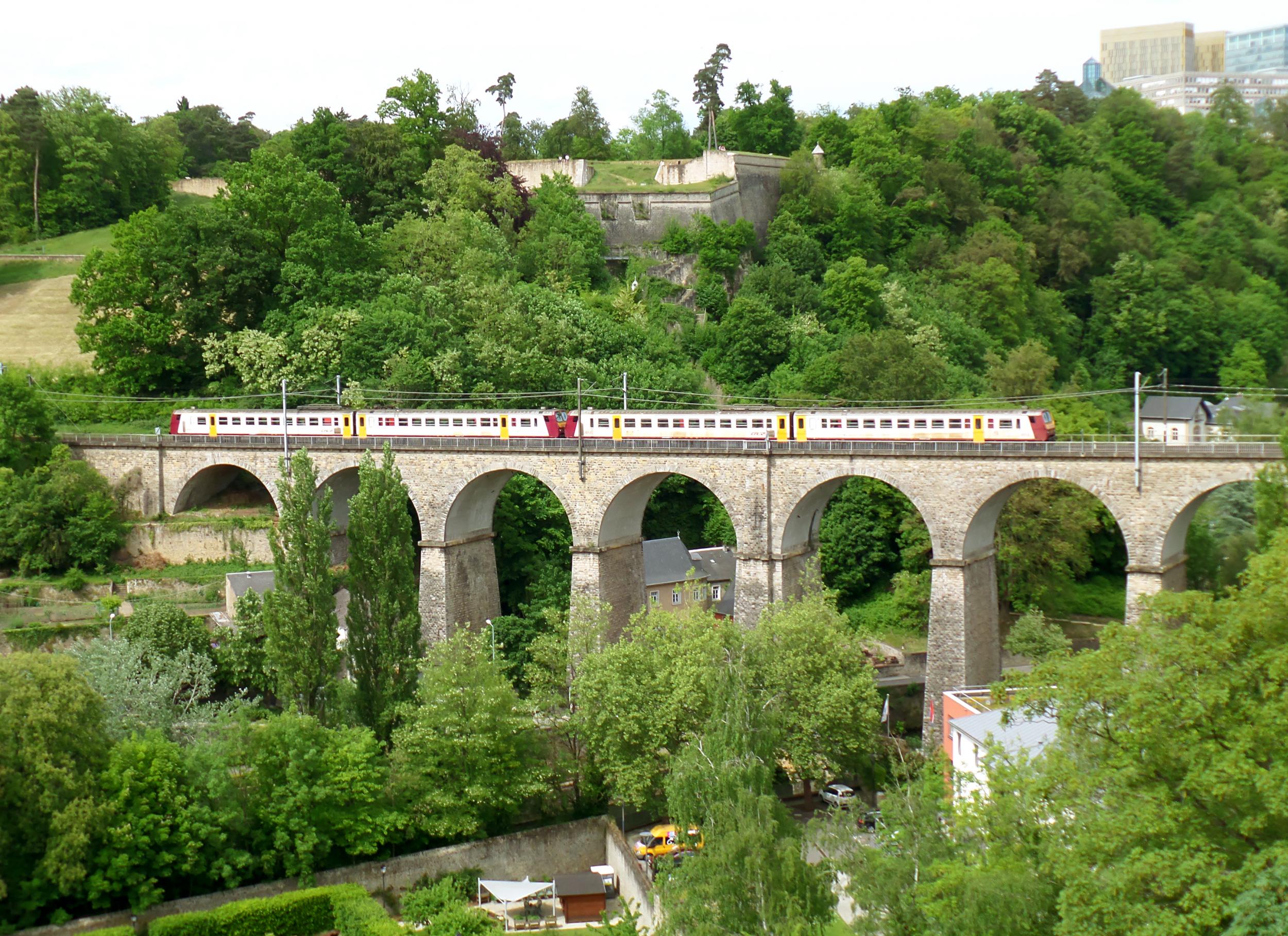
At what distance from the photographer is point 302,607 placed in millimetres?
31531

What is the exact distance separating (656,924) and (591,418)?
19902mm

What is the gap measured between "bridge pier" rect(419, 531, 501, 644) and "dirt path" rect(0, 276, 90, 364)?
2459 centimetres

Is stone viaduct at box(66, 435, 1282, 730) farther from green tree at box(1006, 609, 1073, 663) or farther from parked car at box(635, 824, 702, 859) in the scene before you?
parked car at box(635, 824, 702, 859)

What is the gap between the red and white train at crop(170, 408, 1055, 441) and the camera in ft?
121

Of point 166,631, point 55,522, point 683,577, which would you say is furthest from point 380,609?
point 683,577

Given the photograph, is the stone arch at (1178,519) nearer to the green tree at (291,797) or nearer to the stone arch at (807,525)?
the stone arch at (807,525)

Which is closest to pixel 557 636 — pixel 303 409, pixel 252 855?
pixel 252 855

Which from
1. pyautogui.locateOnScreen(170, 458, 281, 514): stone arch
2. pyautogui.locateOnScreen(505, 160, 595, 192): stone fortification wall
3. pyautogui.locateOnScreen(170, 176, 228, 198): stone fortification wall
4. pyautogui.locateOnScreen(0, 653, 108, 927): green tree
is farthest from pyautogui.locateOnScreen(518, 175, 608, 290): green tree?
pyautogui.locateOnScreen(0, 653, 108, 927): green tree

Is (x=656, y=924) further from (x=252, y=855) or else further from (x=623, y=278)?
(x=623, y=278)

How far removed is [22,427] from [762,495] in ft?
82.2

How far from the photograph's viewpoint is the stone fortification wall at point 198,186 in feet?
265

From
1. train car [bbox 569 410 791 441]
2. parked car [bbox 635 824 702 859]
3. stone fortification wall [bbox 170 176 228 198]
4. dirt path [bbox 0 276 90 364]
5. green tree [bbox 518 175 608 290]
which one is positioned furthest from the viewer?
stone fortification wall [bbox 170 176 228 198]

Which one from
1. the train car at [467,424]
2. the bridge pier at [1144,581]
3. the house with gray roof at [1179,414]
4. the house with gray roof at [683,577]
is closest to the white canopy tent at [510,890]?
the bridge pier at [1144,581]

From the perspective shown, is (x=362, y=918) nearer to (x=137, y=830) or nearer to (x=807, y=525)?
(x=137, y=830)
